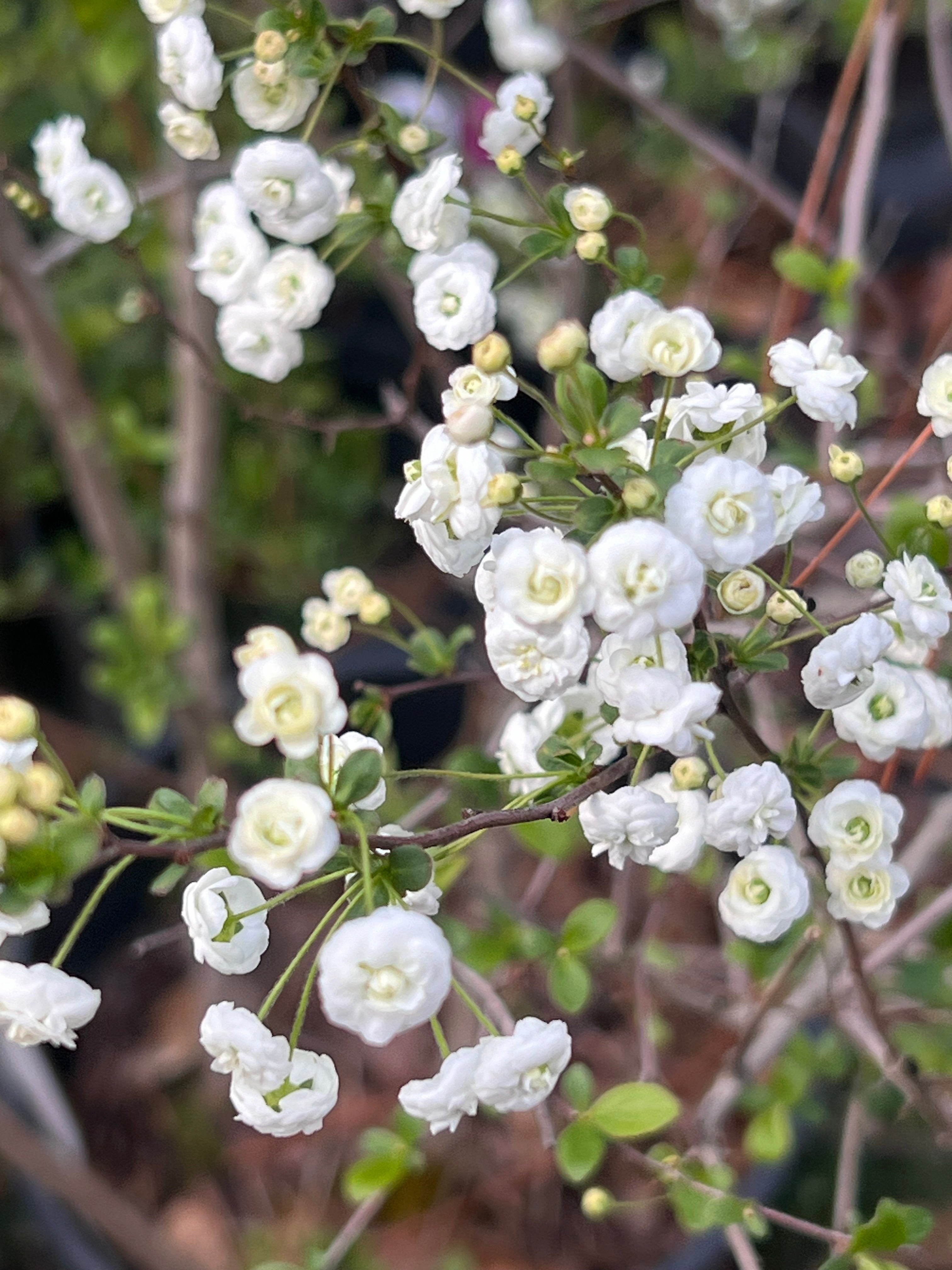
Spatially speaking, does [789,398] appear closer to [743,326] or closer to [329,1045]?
[329,1045]

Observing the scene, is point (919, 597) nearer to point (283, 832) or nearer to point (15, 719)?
point (283, 832)

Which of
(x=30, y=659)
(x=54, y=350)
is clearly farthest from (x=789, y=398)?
(x=30, y=659)

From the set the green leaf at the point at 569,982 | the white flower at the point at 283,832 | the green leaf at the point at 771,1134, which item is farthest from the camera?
the green leaf at the point at 771,1134

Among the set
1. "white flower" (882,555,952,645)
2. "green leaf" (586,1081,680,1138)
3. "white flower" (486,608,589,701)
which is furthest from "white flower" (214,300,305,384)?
"green leaf" (586,1081,680,1138)

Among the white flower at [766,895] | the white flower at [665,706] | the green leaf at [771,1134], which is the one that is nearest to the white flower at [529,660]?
the white flower at [665,706]

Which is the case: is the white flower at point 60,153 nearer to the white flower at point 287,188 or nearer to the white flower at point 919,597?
the white flower at point 287,188

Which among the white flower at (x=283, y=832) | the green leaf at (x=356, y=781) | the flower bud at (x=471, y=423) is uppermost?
the flower bud at (x=471, y=423)

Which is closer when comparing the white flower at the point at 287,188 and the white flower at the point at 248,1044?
the white flower at the point at 248,1044
